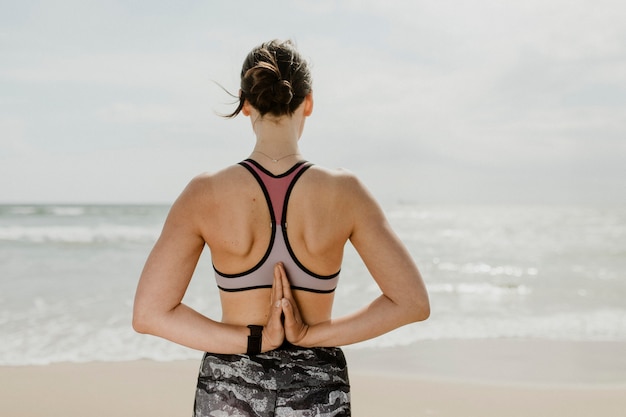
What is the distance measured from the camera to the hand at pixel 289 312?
1845mm

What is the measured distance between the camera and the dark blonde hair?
194cm

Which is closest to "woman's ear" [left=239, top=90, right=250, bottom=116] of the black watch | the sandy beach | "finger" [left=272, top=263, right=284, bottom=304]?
"finger" [left=272, top=263, right=284, bottom=304]

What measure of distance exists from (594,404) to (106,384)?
4306 mm

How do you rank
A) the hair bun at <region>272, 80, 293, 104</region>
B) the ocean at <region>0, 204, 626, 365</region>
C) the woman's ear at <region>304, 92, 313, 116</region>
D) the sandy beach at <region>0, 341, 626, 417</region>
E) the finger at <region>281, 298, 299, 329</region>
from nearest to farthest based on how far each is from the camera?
the finger at <region>281, 298, 299, 329</region>, the hair bun at <region>272, 80, 293, 104</region>, the woman's ear at <region>304, 92, 313, 116</region>, the sandy beach at <region>0, 341, 626, 417</region>, the ocean at <region>0, 204, 626, 365</region>

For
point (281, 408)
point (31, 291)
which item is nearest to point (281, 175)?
point (281, 408)

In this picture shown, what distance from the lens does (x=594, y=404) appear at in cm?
557

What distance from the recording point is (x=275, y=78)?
1942mm

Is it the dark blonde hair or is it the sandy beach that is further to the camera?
the sandy beach

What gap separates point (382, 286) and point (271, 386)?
465mm

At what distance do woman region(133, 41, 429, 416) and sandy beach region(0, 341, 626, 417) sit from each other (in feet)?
11.6

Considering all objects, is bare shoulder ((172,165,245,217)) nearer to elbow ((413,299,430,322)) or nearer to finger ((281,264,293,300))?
finger ((281,264,293,300))

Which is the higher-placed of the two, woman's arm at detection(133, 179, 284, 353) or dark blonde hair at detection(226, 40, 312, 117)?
dark blonde hair at detection(226, 40, 312, 117)

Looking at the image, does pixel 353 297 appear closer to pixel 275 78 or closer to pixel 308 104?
pixel 308 104

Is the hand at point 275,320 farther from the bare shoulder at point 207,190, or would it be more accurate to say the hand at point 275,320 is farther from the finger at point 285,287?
the bare shoulder at point 207,190
